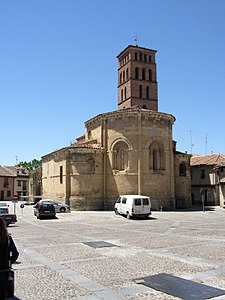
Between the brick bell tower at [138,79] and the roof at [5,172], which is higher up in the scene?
the brick bell tower at [138,79]

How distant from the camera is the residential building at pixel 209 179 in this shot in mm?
40594

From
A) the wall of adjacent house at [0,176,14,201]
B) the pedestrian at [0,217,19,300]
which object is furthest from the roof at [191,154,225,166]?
the wall of adjacent house at [0,176,14,201]

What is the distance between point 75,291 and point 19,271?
2.47 meters

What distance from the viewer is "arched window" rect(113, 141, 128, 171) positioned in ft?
117

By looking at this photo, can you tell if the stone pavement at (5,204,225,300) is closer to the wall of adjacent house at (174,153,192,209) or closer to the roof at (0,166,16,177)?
the wall of adjacent house at (174,153,192,209)

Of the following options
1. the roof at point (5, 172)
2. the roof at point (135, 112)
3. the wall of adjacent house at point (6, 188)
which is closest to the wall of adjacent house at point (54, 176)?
the roof at point (135, 112)

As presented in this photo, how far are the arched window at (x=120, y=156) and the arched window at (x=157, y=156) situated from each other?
2887mm

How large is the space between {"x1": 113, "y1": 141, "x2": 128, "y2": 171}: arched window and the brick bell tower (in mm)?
11601

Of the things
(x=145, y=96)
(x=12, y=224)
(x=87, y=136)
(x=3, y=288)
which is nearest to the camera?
(x=3, y=288)

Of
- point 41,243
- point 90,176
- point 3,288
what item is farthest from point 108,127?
point 3,288

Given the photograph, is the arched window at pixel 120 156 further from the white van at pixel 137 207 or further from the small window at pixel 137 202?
the small window at pixel 137 202

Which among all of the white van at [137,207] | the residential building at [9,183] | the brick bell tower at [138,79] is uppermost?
the brick bell tower at [138,79]

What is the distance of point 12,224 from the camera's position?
21906mm

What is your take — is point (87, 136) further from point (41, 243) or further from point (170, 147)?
point (41, 243)
